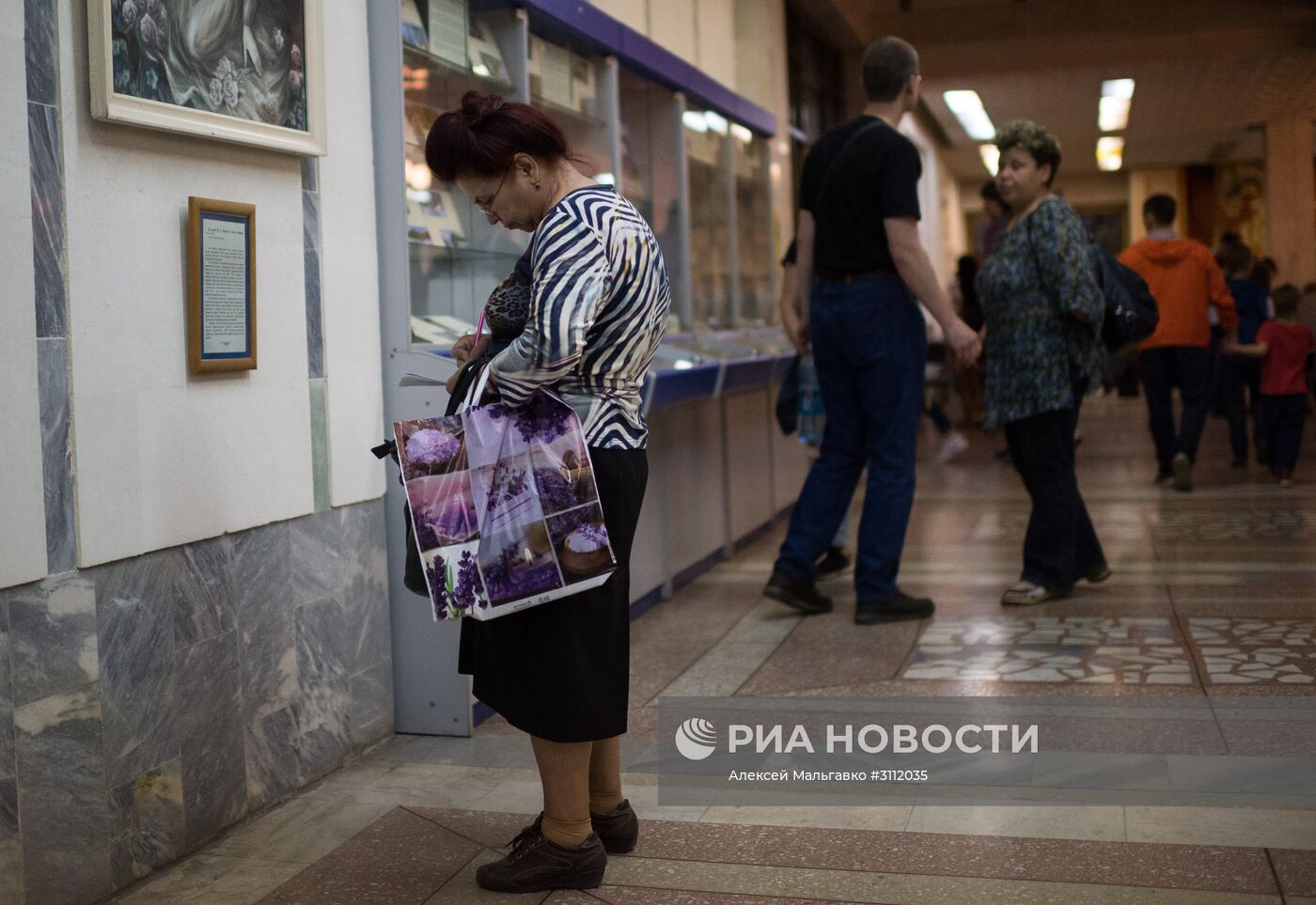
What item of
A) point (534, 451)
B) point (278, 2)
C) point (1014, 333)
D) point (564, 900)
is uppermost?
point (278, 2)

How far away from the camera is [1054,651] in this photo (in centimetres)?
430

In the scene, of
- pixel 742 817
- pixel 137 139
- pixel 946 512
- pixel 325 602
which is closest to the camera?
pixel 137 139

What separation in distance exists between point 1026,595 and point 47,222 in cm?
357

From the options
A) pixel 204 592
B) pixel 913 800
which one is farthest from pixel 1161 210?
pixel 204 592

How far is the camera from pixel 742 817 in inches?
119

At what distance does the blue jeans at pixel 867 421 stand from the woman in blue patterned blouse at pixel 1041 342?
40cm

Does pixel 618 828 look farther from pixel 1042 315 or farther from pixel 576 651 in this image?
pixel 1042 315

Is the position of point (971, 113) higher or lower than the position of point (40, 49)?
higher

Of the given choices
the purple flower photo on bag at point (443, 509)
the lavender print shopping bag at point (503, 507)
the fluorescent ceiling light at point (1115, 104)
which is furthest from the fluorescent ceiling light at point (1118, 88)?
the purple flower photo on bag at point (443, 509)

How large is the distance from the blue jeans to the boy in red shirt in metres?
4.35

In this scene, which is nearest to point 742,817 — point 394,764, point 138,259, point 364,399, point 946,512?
point 394,764

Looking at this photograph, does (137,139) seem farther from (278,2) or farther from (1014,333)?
(1014,333)

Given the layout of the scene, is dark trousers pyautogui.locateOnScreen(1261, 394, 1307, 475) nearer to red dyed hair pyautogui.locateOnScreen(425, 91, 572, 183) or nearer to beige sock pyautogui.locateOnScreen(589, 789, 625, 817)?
beige sock pyautogui.locateOnScreen(589, 789, 625, 817)

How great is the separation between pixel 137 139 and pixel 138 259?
0.24 m
